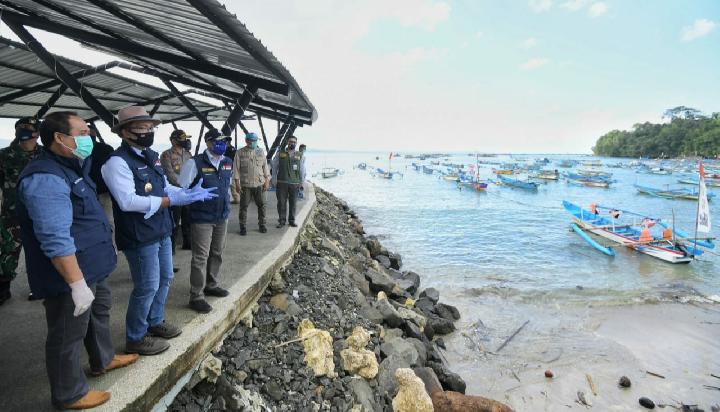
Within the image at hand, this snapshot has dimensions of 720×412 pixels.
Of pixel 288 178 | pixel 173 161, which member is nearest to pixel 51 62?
pixel 173 161

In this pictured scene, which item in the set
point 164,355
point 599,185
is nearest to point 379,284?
point 164,355

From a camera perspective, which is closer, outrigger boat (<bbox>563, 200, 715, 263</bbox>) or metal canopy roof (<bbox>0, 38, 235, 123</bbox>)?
metal canopy roof (<bbox>0, 38, 235, 123</bbox>)

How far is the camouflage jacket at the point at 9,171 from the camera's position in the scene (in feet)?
11.5

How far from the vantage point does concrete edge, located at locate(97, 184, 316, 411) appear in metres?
2.37

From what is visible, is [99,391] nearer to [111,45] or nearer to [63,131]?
[63,131]

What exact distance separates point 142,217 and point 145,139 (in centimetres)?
58

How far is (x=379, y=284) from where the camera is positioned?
7.93m

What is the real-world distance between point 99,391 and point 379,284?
604cm

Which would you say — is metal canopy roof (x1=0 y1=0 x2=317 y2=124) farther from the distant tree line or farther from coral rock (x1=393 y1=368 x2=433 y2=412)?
the distant tree line

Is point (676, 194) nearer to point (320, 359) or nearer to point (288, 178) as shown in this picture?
point (288, 178)

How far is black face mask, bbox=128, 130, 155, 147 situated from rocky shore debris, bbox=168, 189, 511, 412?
191cm

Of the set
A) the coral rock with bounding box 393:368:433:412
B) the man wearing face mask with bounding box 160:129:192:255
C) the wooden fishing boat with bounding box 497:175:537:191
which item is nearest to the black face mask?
the man wearing face mask with bounding box 160:129:192:255

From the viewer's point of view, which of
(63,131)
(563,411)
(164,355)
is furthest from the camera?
(563,411)

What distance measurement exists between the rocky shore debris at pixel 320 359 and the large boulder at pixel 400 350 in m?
0.02
